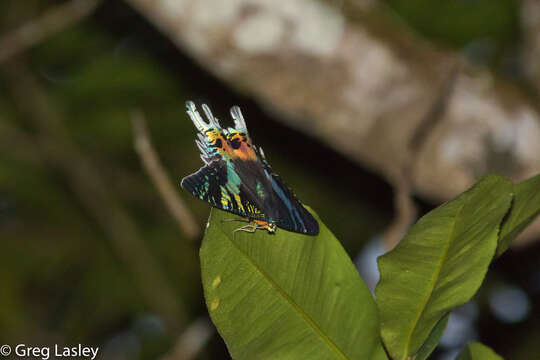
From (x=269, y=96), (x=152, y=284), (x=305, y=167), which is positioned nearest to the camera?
(x=269, y=96)

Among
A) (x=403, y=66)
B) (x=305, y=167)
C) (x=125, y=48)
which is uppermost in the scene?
(x=125, y=48)

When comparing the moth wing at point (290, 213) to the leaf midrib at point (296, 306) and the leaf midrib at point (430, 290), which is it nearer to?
the leaf midrib at point (296, 306)

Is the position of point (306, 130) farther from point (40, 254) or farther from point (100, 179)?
point (40, 254)

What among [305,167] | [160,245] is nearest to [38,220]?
[160,245]

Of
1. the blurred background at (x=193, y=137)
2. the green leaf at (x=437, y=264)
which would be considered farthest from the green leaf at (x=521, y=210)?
the blurred background at (x=193, y=137)

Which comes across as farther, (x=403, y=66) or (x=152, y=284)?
(x=152, y=284)

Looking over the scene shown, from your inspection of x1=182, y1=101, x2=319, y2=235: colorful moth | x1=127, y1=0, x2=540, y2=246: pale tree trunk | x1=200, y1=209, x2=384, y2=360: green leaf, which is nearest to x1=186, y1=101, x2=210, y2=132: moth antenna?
x1=182, y1=101, x2=319, y2=235: colorful moth

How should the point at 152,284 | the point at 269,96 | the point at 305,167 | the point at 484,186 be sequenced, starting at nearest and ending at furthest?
the point at 484,186, the point at 269,96, the point at 152,284, the point at 305,167
